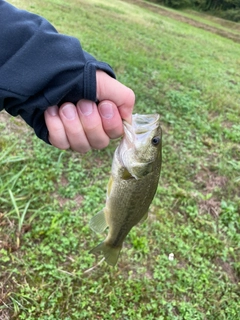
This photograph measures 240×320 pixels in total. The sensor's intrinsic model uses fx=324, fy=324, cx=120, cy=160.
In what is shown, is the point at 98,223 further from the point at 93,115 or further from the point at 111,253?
the point at 93,115

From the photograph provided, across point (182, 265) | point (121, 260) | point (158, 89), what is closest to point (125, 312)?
point (121, 260)

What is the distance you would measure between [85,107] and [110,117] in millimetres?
113

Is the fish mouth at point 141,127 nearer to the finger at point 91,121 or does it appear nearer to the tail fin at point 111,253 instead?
the finger at point 91,121

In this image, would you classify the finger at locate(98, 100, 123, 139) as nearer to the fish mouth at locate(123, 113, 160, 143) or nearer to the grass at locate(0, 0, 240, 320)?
the fish mouth at locate(123, 113, 160, 143)

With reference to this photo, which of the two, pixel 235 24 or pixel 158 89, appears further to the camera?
pixel 235 24

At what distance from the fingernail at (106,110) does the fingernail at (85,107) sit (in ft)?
0.13

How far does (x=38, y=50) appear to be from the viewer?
4.16 ft

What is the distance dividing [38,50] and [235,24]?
32.0 metres

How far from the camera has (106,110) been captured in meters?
1.34

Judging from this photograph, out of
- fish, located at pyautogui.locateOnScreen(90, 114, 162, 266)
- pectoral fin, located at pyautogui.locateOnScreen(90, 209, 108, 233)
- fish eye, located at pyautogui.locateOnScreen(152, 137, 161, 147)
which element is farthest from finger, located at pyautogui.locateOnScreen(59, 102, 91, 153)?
pectoral fin, located at pyautogui.locateOnScreen(90, 209, 108, 233)

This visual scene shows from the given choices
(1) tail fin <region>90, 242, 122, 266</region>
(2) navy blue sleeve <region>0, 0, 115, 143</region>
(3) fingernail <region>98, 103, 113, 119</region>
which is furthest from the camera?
(1) tail fin <region>90, 242, 122, 266</region>

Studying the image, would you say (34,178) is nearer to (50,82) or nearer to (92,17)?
(50,82)

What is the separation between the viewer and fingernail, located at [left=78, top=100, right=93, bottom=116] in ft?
4.32

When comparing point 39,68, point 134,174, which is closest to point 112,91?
point 39,68
